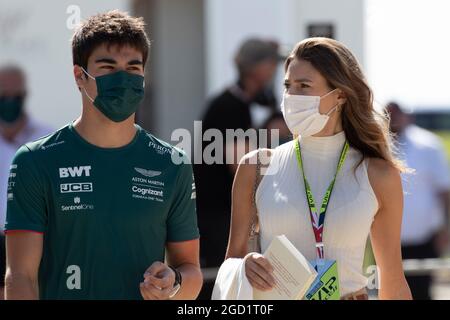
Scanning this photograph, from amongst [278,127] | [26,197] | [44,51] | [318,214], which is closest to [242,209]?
[318,214]

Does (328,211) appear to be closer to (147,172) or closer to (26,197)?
(147,172)

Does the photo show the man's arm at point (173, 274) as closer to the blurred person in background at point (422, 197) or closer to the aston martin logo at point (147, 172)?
the aston martin logo at point (147, 172)

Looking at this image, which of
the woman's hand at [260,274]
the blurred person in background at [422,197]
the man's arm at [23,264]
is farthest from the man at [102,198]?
the blurred person in background at [422,197]

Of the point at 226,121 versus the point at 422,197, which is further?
the point at 422,197

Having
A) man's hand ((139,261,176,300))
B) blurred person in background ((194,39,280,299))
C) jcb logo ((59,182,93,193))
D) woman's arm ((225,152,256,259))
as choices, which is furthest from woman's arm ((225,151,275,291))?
blurred person in background ((194,39,280,299))

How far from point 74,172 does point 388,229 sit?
1.30 m

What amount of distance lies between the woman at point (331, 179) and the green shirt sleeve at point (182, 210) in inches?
14.5

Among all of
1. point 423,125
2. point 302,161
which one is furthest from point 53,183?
point 423,125

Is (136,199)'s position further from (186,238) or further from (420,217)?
(420,217)

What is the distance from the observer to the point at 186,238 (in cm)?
403

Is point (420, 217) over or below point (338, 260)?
below

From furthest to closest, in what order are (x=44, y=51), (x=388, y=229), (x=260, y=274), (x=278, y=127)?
(x=44, y=51) < (x=278, y=127) < (x=388, y=229) < (x=260, y=274)

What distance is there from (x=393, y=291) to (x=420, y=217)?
13.7 feet

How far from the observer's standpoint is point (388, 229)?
14.3 feet
